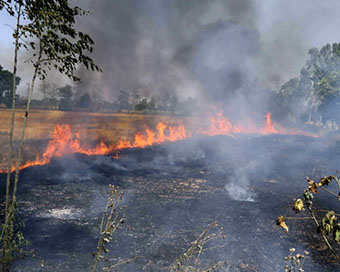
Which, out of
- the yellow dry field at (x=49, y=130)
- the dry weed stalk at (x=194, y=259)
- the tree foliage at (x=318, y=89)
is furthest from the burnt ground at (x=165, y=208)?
the tree foliage at (x=318, y=89)

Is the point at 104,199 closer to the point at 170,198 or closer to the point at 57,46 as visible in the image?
the point at 170,198

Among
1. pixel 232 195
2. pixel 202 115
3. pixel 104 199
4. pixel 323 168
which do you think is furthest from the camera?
pixel 202 115

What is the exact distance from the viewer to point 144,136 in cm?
3325

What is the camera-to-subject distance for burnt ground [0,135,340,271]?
7164 mm

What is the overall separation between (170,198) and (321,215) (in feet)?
21.1

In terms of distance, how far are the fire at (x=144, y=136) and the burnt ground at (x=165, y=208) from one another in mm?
2450

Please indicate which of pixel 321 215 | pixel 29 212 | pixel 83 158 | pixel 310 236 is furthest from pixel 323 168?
pixel 29 212

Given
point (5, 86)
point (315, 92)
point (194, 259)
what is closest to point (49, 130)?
point (5, 86)

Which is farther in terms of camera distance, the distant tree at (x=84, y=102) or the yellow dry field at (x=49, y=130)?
the distant tree at (x=84, y=102)

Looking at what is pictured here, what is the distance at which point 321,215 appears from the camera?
35.8ft

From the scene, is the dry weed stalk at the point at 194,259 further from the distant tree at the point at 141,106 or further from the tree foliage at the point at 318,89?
the distant tree at the point at 141,106

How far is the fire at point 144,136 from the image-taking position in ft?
72.2

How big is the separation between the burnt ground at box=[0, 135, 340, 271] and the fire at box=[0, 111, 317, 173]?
2.45m

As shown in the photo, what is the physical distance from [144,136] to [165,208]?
22.8m
